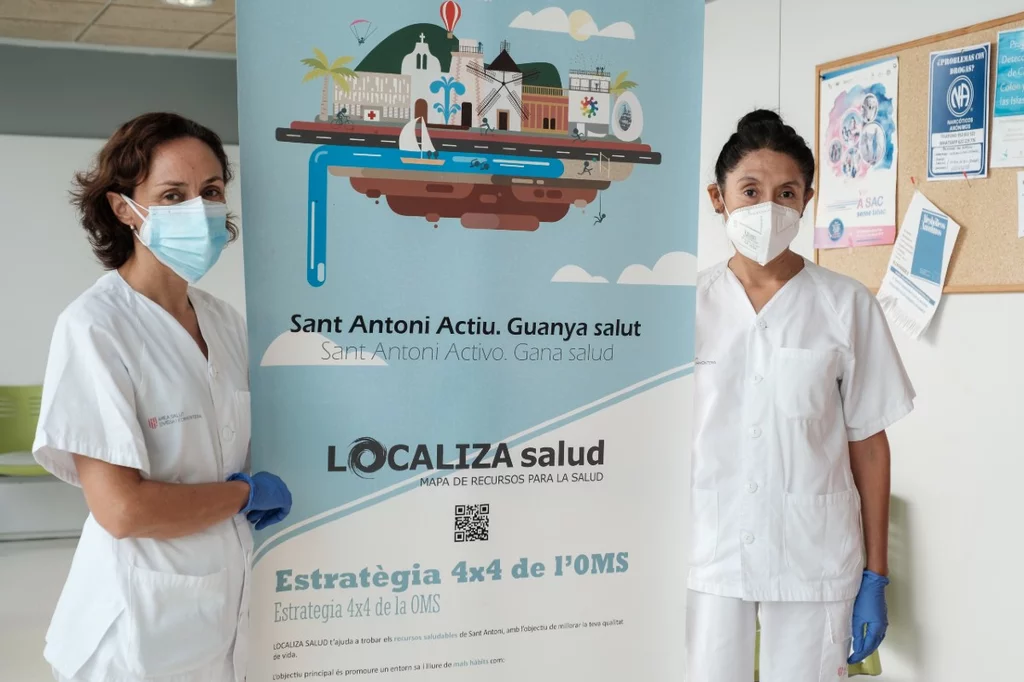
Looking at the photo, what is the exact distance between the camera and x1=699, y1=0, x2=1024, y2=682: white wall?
9.28ft

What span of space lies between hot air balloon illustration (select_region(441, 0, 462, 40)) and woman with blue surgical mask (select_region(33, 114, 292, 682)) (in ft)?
1.63

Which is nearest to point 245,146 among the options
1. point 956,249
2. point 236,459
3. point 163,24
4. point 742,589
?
point 236,459

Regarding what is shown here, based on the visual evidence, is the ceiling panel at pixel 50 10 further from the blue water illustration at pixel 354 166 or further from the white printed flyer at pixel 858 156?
the blue water illustration at pixel 354 166

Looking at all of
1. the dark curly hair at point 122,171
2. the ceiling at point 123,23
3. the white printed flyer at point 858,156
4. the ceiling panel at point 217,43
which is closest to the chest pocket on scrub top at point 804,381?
the dark curly hair at point 122,171

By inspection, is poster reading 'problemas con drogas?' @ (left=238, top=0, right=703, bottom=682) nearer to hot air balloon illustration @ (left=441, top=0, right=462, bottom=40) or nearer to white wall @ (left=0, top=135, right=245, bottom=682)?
hot air balloon illustration @ (left=441, top=0, right=462, bottom=40)

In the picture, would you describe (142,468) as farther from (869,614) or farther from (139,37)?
(139,37)

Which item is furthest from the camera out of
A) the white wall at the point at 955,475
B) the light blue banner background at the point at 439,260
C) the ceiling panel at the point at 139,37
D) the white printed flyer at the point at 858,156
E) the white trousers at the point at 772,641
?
the ceiling panel at the point at 139,37

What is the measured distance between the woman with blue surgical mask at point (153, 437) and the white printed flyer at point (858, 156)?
2.39 m

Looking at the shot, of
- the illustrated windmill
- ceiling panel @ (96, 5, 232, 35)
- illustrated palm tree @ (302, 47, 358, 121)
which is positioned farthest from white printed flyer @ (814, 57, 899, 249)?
ceiling panel @ (96, 5, 232, 35)

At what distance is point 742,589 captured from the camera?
1.92 metres

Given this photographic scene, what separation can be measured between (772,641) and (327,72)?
55.3 inches

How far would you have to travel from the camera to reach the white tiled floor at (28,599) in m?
3.86

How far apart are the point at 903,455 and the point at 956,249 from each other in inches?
28.1

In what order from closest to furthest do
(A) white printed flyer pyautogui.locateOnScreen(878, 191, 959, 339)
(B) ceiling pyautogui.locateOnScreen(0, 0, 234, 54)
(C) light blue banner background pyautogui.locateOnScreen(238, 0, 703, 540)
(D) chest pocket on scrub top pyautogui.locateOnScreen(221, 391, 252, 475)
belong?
(C) light blue banner background pyautogui.locateOnScreen(238, 0, 703, 540) < (D) chest pocket on scrub top pyautogui.locateOnScreen(221, 391, 252, 475) < (A) white printed flyer pyautogui.locateOnScreen(878, 191, 959, 339) < (B) ceiling pyautogui.locateOnScreen(0, 0, 234, 54)
